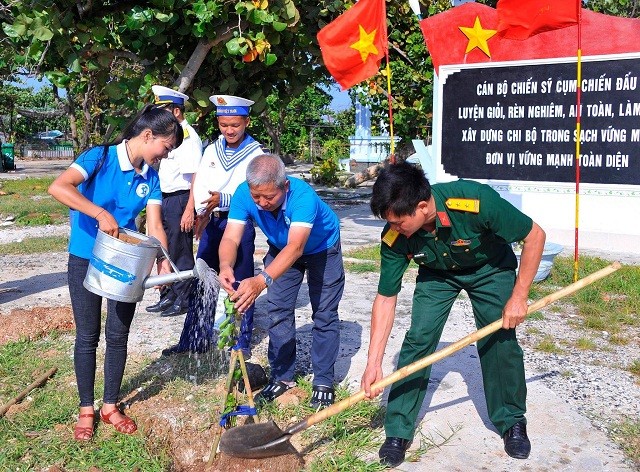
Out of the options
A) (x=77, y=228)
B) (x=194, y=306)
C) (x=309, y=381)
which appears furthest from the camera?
(x=194, y=306)

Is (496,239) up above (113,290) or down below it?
above

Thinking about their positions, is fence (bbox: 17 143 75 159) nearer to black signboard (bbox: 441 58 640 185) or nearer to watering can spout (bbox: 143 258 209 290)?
black signboard (bbox: 441 58 640 185)

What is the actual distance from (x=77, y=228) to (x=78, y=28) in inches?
197

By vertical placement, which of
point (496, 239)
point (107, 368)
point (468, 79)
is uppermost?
point (468, 79)

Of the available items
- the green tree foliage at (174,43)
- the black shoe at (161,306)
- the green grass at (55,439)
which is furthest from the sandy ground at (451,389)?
the green tree foliage at (174,43)

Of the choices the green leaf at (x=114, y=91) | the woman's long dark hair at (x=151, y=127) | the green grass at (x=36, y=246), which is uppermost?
the green leaf at (x=114, y=91)

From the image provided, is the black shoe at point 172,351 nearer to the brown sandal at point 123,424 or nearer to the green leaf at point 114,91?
the brown sandal at point 123,424

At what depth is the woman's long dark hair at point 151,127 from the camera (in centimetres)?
345

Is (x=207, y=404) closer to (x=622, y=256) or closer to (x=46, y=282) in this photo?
(x=46, y=282)

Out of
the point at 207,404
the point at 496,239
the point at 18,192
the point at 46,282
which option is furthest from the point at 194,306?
the point at 18,192

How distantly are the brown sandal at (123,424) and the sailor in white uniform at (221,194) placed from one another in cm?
83

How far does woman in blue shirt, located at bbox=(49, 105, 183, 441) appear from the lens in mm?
3445

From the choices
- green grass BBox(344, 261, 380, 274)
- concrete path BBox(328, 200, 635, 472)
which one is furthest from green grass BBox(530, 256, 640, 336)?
green grass BBox(344, 261, 380, 274)

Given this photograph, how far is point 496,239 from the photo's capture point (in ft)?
10.7
